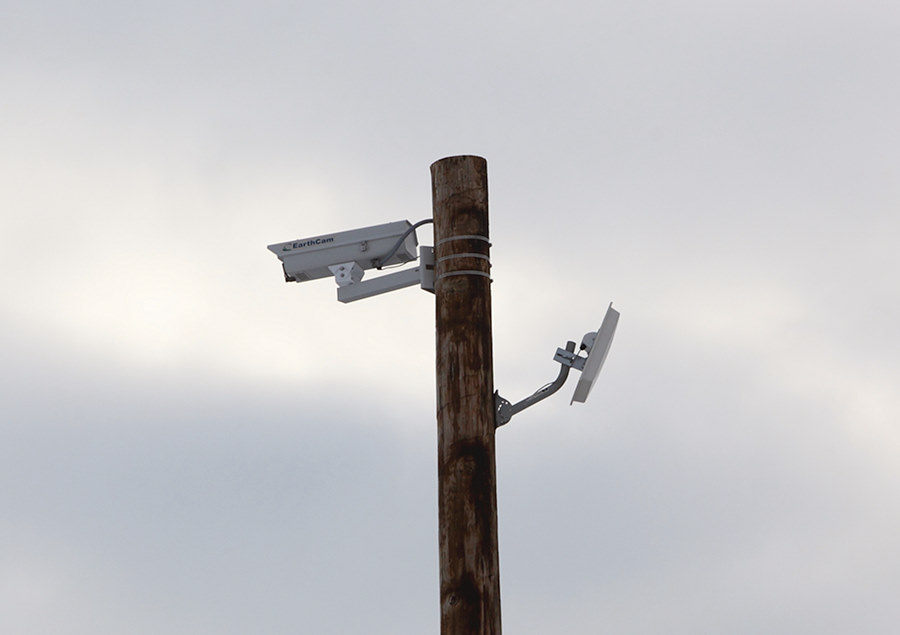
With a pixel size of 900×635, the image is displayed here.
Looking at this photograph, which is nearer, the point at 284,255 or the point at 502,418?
the point at 502,418

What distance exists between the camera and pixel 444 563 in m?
6.83

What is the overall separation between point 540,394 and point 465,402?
23.0 inches

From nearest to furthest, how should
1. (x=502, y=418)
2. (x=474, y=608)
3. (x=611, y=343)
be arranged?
(x=474, y=608) < (x=502, y=418) < (x=611, y=343)

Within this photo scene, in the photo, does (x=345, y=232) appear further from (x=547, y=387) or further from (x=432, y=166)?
(x=547, y=387)

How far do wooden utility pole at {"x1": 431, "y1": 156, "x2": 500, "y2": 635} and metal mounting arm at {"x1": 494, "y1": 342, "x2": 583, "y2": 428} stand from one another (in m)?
0.07

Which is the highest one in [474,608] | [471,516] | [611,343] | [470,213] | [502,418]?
[470,213]

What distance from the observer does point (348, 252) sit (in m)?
8.01

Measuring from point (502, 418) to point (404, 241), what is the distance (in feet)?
4.47

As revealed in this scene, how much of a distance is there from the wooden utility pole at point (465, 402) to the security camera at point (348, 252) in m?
0.47

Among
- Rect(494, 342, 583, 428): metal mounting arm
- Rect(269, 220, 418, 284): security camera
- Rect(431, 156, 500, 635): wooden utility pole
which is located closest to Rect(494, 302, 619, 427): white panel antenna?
Rect(494, 342, 583, 428): metal mounting arm

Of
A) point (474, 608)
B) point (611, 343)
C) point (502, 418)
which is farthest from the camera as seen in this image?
point (611, 343)

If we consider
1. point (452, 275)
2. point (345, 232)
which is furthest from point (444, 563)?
point (345, 232)

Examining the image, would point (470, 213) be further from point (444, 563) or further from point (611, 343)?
point (444, 563)

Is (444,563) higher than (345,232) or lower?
lower
